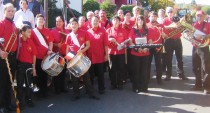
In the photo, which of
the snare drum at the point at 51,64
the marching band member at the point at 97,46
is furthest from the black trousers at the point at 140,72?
the snare drum at the point at 51,64

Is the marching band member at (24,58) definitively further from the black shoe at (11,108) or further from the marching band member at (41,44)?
the marching band member at (41,44)

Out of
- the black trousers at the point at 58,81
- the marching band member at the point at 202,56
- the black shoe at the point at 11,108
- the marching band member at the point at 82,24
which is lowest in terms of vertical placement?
the black shoe at the point at 11,108

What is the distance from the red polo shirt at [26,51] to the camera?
6914 millimetres

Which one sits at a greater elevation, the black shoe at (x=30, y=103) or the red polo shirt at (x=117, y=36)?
the red polo shirt at (x=117, y=36)

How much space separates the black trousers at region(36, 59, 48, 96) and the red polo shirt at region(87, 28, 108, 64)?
1.21 meters

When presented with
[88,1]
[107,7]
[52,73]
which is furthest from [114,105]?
[107,7]

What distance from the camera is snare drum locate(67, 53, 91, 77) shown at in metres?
7.10

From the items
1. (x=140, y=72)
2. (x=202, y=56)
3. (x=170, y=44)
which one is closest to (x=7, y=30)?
(x=140, y=72)

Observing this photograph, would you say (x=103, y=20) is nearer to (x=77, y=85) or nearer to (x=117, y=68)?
(x=117, y=68)

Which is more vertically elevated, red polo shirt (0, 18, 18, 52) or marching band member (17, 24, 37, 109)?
red polo shirt (0, 18, 18, 52)

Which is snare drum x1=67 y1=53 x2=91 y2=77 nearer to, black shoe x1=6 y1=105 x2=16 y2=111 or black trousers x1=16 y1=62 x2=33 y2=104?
black trousers x1=16 y1=62 x2=33 y2=104

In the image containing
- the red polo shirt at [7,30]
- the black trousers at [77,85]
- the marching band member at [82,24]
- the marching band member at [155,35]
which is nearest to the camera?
the red polo shirt at [7,30]

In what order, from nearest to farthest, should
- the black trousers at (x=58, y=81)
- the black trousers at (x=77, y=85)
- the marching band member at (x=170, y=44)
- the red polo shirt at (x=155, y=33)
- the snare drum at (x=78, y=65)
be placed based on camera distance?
the snare drum at (x=78, y=65), the black trousers at (x=77, y=85), the black trousers at (x=58, y=81), the red polo shirt at (x=155, y=33), the marching band member at (x=170, y=44)

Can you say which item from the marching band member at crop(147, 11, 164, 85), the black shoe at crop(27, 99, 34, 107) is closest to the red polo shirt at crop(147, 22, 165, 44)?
the marching band member at crop(147, 11, 164, 85)
